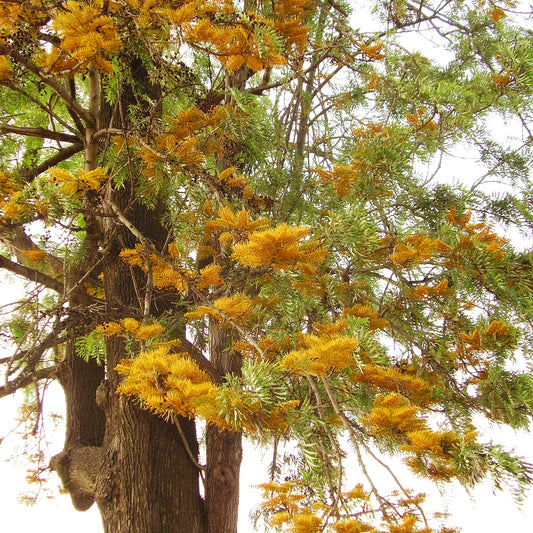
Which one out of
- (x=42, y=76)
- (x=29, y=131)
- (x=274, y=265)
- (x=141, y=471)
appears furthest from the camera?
(x=29, y=131)

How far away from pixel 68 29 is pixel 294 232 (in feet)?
3.21

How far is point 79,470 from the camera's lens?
212 centimetres

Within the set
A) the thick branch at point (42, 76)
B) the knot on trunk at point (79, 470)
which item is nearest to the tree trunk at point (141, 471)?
the knot on trunk at point (79, 470)

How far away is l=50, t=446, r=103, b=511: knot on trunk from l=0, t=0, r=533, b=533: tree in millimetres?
13

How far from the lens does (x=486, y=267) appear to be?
1420mm

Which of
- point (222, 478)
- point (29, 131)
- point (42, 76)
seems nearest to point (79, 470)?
point (222, 478)

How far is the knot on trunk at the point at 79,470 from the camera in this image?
208 centimetres

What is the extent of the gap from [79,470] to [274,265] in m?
1.51

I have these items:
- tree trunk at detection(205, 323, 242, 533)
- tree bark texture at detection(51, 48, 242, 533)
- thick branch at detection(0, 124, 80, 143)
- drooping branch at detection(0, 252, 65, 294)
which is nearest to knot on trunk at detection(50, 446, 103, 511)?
tree bark texture at detection(51, 48, 242, 533)

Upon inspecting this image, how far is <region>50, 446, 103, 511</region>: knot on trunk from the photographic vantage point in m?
2.08

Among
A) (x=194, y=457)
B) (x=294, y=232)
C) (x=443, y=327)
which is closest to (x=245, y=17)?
(x=294, y=232)

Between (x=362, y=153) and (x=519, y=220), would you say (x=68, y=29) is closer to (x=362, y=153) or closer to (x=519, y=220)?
(x=362, y=153)

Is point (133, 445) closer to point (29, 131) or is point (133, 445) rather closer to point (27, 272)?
point (27, 272)

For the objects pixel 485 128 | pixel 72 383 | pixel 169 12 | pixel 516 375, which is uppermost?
pixel 169 12
